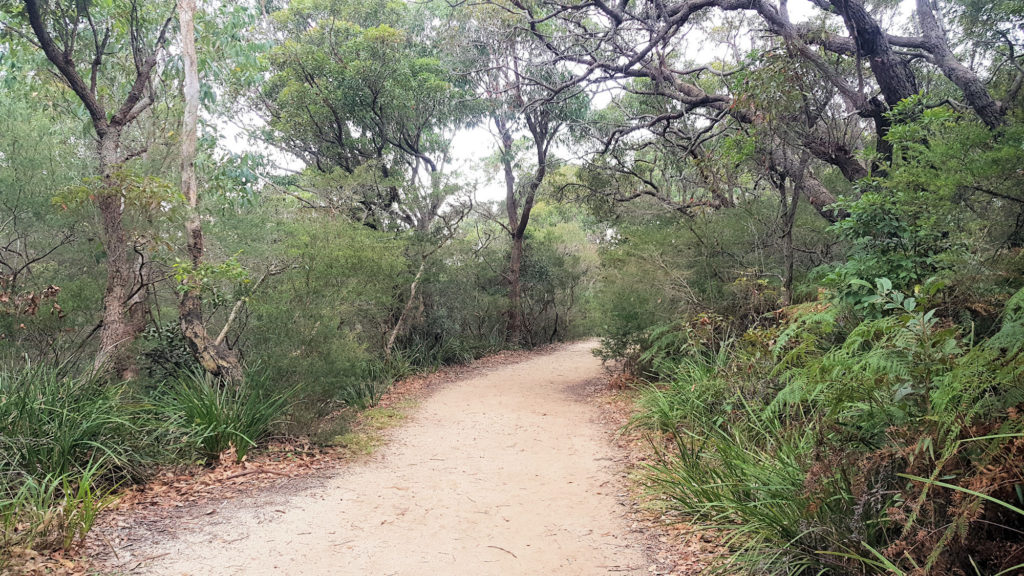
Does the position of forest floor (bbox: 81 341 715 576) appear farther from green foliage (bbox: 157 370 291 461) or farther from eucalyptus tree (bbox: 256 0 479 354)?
eucalyptus tree (bbox: 256 0 479 354)

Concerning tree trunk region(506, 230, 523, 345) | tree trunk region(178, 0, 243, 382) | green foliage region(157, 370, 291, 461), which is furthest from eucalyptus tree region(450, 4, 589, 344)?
green foliage region(157, 370, 291, 461)

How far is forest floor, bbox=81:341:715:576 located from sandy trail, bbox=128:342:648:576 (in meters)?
0.02

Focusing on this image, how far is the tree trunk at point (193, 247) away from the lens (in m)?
7.08

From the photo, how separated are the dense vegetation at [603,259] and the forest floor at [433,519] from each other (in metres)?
0.45

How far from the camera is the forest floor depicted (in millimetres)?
3895

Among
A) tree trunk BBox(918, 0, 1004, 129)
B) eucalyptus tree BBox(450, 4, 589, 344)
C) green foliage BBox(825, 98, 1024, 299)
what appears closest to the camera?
green foliage BBox(825, 98, 1024, 299)

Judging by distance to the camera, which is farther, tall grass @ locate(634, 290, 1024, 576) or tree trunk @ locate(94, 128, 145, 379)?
tree trunk @ locate(94, 128, 145, 379)

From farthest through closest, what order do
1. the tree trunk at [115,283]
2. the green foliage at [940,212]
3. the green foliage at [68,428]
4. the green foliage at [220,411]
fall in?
the tree trunk at [115,283] < the green foliage at [220,411] < the green foliage at [68,428] < the green foliage at [940,212]

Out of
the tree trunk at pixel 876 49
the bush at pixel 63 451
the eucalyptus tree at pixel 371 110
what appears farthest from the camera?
the eucalyptus tree at pixel 371 110

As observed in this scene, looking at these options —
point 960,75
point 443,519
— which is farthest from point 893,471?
point 960,75

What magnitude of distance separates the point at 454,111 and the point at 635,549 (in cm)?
1324

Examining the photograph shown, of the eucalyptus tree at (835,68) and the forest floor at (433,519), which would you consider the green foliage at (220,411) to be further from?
the eucalyptus tree at (835,68)

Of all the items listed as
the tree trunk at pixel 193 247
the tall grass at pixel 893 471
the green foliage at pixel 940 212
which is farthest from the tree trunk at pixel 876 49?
the tree trunk at pixel 193 247

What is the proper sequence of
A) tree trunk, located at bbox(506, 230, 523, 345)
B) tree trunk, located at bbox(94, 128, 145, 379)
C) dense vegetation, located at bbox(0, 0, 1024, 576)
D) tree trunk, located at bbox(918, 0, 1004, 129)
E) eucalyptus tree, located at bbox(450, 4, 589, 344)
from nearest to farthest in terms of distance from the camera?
dense vegetation, located at bbox(0, 0, 1024, 576)
tree trunk, located at bbox(918, 0, 1004, 129)
tree trunk, located at bbox(94, 128, 145, 379)
eucalyptus tree, located at bbox(450, 4, 589, 344)
tree trunk, located at bbox(506, 230, 523, 345)
